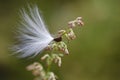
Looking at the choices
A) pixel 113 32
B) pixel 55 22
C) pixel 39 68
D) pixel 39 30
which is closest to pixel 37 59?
pixel 55 22

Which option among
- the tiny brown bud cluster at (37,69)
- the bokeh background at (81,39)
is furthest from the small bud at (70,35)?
the bokeh background at (81,39)

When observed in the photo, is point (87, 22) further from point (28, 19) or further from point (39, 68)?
point (39, 68)

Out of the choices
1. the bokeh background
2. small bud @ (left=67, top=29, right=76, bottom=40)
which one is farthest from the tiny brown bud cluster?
the bokeh background

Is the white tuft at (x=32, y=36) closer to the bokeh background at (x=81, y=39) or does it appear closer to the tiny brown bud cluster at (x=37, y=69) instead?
the tiny brown bud cluster at (x=37, y=69)

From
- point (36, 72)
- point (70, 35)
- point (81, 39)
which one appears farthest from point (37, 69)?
point (81, 39)

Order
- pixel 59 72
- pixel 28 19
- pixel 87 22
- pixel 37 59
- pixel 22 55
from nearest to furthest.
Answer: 1. pixel 22 55
2. pixel 28 19
3. pixel 37 59
4. pixel 59 72
5. pixel 87 22

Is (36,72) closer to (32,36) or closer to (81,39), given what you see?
(32,36)

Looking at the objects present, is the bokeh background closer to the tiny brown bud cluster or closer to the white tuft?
the white tuft
